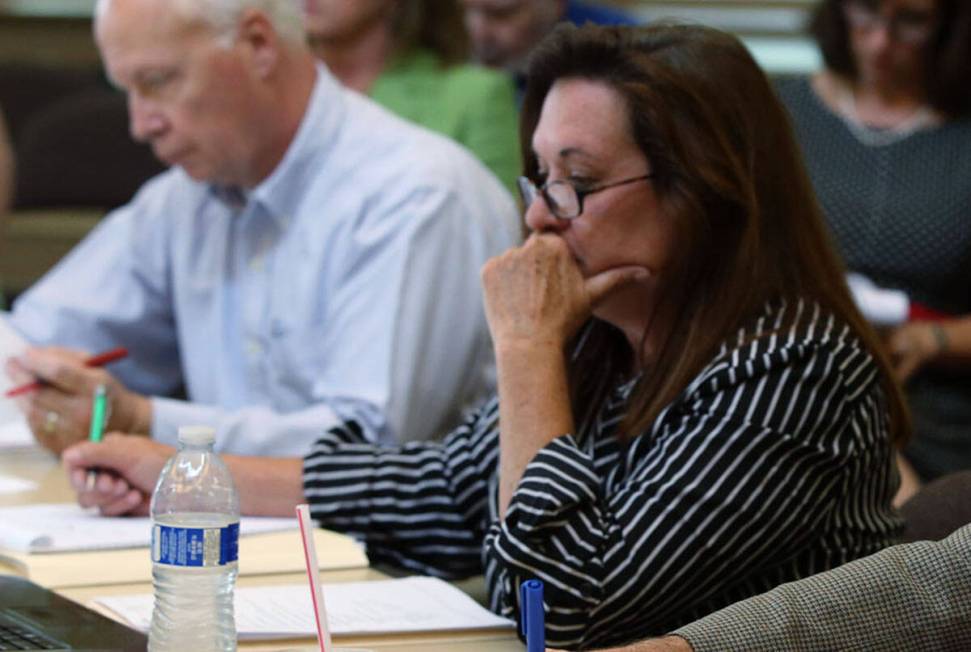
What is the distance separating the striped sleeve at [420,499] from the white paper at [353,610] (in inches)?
7.0

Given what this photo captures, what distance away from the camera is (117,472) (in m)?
1.89

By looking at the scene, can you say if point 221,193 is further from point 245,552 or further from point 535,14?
point 535,14

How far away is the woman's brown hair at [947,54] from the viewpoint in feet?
10.3

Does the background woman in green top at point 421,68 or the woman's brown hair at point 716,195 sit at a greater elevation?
the woman's brown hair at point 716,195

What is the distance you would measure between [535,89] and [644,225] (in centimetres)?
25

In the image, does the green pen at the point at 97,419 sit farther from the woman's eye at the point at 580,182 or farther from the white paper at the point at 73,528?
the woman's eye at the point at 580,182

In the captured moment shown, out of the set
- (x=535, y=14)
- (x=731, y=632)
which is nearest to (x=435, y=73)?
(x=535, y=14)

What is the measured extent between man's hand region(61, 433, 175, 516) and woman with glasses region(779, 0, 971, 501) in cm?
156

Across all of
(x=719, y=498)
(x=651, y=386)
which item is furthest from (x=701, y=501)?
(x=651, y=386)

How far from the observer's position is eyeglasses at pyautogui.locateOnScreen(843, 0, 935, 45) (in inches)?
124

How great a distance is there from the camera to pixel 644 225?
64.9 inches

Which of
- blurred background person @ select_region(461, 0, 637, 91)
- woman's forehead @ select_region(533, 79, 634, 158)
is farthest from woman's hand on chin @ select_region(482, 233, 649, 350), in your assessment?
blurred background person @ select_region(461, 0, 637, 91)

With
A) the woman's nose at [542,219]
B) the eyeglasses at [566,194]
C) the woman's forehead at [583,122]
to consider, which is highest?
the woman's forehead at [583,122]

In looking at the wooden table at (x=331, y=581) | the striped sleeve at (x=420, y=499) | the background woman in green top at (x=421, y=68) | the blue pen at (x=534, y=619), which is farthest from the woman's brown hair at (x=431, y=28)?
the blue pen at (x=534, y=619)
